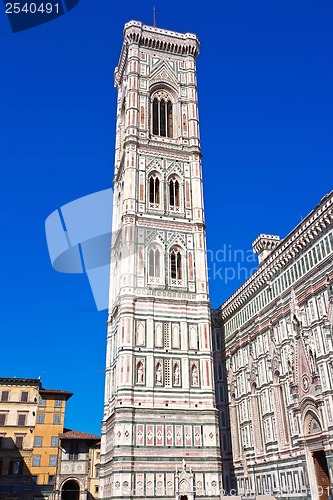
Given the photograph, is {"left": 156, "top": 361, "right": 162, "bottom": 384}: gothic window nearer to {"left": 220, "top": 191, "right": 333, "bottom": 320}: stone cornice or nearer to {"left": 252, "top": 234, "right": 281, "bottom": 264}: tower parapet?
{"left": 220, "top": 191, "right": 333, "bottom": 320}: stone cornice

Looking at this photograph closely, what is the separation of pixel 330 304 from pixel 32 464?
32.2 metres

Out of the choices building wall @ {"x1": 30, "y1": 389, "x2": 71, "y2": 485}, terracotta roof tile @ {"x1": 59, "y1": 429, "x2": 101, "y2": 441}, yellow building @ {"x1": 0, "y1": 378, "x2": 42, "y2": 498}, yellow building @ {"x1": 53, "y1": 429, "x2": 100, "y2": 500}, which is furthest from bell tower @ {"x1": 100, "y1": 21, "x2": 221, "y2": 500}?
yellow building @ {"x1": 0, "y1": 378, "x2": 42, "y2": 498}

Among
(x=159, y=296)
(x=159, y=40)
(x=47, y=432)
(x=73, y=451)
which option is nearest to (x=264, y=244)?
(x=159, y=296)

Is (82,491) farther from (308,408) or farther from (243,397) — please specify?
(308,408)

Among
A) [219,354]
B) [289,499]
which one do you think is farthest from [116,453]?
[219,354]

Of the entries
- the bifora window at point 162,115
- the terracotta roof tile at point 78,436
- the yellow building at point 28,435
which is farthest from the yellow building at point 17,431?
the bifora window at point 162,115

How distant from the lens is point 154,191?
127 ft

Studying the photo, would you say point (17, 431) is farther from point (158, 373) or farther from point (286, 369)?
point (286, 369)

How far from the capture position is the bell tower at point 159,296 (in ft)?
98.3

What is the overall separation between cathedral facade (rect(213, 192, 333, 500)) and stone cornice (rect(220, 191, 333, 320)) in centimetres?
6

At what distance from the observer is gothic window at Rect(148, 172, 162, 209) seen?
38231 millimetres

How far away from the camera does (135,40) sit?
44.2m

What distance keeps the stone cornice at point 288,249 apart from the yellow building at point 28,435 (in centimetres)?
2019

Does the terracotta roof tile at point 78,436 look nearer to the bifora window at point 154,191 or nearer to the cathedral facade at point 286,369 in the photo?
the cathedral facade at point 286,369
